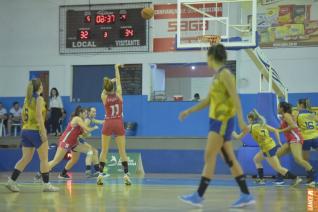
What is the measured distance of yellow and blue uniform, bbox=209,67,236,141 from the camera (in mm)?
7672

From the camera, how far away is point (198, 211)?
7680 millimetres

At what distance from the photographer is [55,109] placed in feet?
78.2

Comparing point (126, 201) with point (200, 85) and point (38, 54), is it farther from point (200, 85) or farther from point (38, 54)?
point (38, 54)

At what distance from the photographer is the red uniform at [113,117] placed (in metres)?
12.9

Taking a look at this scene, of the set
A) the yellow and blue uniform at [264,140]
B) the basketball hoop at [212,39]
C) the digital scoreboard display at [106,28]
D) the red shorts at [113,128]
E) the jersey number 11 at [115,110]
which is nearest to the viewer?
the red shorts at [113,128]

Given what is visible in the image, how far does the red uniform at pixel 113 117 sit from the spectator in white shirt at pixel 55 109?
11.0 metres

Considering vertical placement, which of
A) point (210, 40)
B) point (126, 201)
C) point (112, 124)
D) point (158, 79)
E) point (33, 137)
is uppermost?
point (210, 40)

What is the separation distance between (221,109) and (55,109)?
17.0 m

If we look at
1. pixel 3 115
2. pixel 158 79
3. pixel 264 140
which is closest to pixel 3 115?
pixel 3 115

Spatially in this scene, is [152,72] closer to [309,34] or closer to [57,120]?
[57,120]

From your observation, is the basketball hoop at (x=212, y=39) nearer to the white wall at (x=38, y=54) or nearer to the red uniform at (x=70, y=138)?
the red uniform at (x=70, y=138)

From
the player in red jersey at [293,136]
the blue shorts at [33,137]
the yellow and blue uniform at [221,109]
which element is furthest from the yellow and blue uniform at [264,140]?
the yellow and blue uniform at [221,109]

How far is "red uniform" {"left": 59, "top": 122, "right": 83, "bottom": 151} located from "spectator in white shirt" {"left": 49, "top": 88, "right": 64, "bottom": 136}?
8210 millimetres

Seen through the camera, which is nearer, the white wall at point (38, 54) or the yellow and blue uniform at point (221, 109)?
the yellow and blue uniform at point (221, 109)
